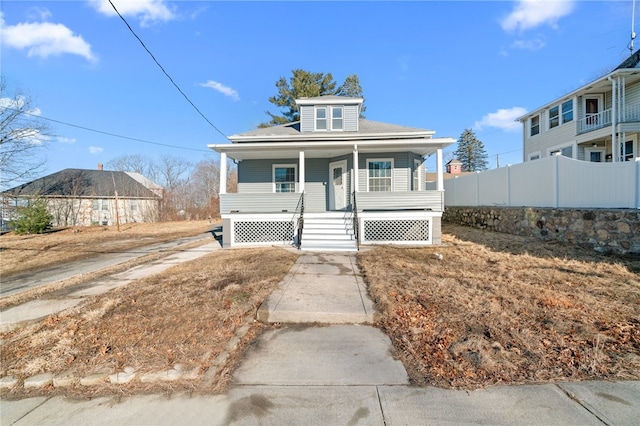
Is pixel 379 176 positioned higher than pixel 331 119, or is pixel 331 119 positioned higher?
pixel 331 119

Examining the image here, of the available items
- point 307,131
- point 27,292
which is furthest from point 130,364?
point 307,131

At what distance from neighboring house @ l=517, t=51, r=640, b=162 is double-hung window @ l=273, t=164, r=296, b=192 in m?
14.7

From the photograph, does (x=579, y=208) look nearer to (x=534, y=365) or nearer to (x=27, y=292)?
(x=534, y=365)

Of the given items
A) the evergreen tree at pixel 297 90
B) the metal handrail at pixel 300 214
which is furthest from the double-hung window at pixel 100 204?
the metal handrail at pixel 300 214

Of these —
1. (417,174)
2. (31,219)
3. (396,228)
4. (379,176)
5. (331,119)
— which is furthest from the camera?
(31,219)

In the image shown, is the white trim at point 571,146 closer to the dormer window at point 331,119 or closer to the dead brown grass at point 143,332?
the dormer window at point 331,119

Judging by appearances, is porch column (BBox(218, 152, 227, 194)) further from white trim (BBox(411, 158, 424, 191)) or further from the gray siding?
white trim (BBox(411, 158, 424, 191))

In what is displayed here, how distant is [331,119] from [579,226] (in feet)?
33.2

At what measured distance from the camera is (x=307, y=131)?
13.6 m

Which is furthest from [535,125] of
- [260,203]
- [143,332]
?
[143,332]

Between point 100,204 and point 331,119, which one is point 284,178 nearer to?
point 331,119

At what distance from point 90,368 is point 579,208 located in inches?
406

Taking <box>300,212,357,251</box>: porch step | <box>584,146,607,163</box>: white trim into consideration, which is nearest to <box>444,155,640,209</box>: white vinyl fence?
<box>300,212,357,251</box>: porch step

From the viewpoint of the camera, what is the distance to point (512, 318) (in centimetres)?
354
